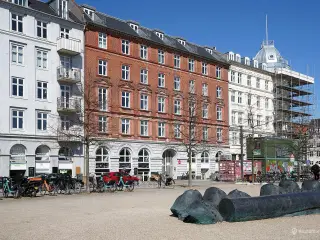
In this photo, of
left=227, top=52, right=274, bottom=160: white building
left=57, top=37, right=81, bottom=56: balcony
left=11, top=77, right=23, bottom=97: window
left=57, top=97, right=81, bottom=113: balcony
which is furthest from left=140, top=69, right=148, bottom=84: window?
left=227, top=52, right=274, bottom=160: white building

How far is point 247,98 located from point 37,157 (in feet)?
110

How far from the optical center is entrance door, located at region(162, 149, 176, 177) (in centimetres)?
4866

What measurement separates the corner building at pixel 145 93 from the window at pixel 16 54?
650 cm

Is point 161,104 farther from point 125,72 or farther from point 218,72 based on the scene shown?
point 218,72

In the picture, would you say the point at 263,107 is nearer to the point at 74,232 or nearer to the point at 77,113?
the point at 77,113

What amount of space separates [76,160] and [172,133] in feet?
45.0

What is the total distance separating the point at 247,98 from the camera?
60.1m

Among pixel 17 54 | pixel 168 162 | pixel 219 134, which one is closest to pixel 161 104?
pixel 168 162

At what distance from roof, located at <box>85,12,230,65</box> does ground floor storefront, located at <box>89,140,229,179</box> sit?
11537 millimetres

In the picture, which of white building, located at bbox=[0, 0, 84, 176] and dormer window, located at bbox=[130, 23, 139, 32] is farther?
dormer window, located at bbox=[130, 23, 139, 32]

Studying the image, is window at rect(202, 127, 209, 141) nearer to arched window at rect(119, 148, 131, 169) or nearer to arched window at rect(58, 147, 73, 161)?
arched window at rect(119, 148, 131, 169)

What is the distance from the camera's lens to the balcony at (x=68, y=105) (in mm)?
37938

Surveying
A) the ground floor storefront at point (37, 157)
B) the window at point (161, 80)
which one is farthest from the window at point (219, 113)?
the ground floor storefront at point (37, 157)

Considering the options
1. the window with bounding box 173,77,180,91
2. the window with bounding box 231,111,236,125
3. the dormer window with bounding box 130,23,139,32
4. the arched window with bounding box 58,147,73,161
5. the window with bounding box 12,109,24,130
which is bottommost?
the arched window with bounding box 58,147,73,161
